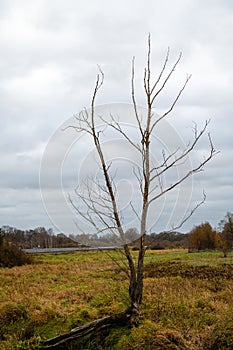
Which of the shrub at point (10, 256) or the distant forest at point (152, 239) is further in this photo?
the shrub at point (10, 256)

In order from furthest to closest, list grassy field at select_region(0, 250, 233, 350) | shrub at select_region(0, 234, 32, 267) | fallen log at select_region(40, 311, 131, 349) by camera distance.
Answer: shrub at select_region(0, 234, 32, 267) → fallen log at select_region(40, 311, 131, 349) → grassy field at select_region(0, 250, 233, 350)

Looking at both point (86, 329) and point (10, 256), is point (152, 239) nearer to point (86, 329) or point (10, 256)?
point (86, 329)

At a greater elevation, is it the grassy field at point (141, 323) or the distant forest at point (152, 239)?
the distant forest at point (152, 239)

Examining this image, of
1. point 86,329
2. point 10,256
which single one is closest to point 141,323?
point 86,329

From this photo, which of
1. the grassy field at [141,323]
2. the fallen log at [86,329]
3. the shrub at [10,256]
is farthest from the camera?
the shrub at [10,256]

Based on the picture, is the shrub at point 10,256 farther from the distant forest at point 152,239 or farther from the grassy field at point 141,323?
the grassy field at point 141,323

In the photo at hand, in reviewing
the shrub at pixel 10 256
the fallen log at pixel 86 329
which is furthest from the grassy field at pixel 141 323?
the shrub at pixel 10 256

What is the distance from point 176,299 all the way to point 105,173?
3324mm

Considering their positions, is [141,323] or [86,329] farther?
[141,323]

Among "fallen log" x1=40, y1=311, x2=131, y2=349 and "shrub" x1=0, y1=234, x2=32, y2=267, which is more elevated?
"shrub" x1=0, y1=234, x2=32, y2=267

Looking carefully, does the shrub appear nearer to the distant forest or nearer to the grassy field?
the distant forest

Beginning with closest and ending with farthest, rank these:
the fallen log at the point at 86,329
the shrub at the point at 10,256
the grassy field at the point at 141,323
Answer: the grassy field at the point at 141,323
the fallen log at the point at 86,329
the shrub at the point at 10,256

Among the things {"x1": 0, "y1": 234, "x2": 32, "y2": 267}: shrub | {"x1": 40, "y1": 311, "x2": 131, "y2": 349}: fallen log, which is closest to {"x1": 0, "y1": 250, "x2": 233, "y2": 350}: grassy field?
{"x1": 40, "y1": 311, "x2": 131, "y2": 349}: fallen log

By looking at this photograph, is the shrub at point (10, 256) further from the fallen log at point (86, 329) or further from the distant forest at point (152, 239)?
the fallen log at point (86, 329)
